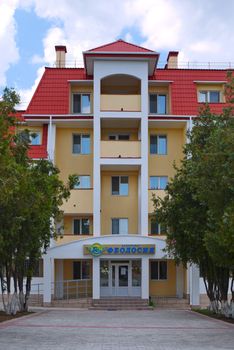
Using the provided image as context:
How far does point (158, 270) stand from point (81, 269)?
A: 201 inches

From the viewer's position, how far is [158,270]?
38.4 m

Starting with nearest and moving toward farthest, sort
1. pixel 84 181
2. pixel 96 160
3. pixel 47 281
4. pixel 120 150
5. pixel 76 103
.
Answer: pixel 47 281, pixel 96 160, pixel 120 150, pixel 84 181, pixel 76 103

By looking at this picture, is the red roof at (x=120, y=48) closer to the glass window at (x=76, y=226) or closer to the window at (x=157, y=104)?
the window at (x=157, y=104)

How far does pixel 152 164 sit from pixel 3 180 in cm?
2452

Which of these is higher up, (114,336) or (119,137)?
(119,137)

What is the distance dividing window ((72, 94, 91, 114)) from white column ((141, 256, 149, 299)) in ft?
36.2

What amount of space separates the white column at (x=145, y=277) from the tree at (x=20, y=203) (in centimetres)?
784

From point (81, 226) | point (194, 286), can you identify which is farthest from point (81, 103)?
point (194, 286)

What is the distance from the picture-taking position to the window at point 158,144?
39.3 m

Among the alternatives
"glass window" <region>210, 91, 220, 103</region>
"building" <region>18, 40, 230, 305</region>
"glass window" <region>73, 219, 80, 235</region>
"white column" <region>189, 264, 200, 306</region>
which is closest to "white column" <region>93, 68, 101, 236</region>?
"building" <region>18, 40, 230, 305</region>

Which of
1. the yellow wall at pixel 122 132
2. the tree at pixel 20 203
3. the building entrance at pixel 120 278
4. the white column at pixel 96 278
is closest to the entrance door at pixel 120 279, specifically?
the building entrance at pixel 120 278

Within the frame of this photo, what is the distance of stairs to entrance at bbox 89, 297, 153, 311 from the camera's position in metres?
33.7

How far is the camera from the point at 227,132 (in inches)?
655

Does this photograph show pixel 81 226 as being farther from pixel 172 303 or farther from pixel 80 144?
pixel 172 303
